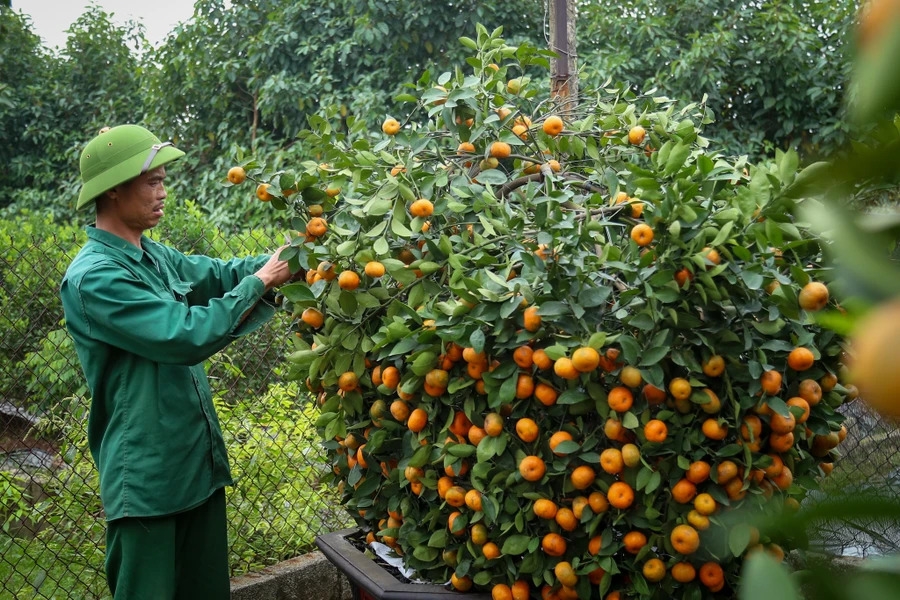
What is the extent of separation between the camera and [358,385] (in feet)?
6.95

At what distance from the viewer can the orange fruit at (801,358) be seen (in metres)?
1.69

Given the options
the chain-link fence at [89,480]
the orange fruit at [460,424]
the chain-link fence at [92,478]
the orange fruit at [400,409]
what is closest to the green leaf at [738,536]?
the orange fruit at [460,424]

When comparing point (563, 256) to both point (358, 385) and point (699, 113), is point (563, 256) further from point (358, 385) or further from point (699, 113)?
point (699, 113)

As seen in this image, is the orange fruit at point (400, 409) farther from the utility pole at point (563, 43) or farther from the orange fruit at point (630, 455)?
the utility pole at point (563, 43)

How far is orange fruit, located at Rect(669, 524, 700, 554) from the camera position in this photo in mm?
1678

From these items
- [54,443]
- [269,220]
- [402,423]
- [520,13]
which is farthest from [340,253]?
[520,13]

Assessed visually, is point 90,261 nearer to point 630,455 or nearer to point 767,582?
point 630,455

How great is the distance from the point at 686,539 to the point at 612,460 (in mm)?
200

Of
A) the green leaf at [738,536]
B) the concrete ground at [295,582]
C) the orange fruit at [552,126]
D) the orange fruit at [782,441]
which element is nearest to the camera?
the green leaf at [738,536]

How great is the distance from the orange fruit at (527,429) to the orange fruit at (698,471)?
0.30m

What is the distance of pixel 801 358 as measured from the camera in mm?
1689

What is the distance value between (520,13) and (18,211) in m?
5.70

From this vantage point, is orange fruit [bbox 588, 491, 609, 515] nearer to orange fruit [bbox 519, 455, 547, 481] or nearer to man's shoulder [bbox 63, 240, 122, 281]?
orange fruit [bbox 519, 455, 547, 481]

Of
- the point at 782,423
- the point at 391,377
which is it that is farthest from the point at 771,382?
the point at 391,377
